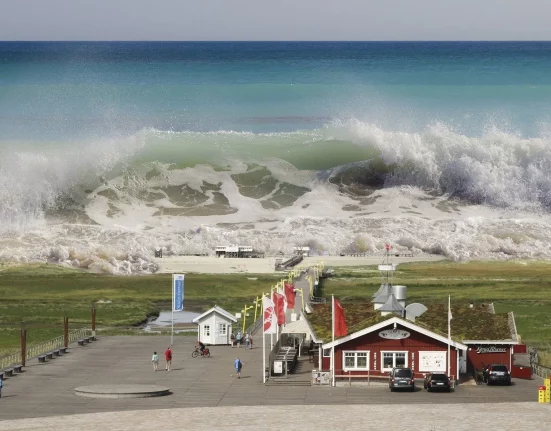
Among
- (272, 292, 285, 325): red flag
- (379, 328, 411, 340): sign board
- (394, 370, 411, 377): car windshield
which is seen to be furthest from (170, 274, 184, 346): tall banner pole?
(394, 370, 411, 377): car windshield

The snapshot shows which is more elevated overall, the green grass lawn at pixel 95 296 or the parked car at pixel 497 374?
the green grass lawn at pixel 95 296

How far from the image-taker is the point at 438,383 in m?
63.7

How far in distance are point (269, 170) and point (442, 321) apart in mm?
85757

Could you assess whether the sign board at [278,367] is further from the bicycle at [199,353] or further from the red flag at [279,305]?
the bicycle at [199,353]

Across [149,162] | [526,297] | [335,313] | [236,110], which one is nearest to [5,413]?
[335,313]

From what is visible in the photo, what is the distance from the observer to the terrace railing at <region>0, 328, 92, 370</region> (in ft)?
235

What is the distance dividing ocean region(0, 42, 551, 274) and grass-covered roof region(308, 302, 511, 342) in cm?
3991

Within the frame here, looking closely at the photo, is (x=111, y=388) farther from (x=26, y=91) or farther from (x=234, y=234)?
(x=26, y=91)

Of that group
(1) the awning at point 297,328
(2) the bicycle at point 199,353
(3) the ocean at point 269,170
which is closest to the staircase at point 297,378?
(1) the awning at point 297,328

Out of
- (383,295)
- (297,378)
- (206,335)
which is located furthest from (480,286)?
(297,378)

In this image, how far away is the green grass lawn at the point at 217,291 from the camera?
88000mm

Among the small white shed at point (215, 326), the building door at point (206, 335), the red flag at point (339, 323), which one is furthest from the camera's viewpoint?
the building door at point (206, 335)

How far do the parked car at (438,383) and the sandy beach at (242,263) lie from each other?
4693 centimetres

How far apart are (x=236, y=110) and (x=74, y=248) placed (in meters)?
67.1
